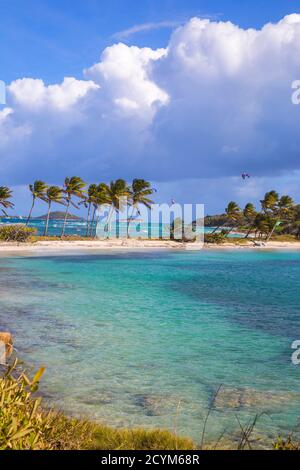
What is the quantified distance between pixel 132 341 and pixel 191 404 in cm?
554

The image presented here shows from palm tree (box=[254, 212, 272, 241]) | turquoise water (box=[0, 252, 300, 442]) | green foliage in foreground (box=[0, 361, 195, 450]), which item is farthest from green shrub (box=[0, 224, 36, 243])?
green foliage in foreground (box=[0, 361, 195, 450])

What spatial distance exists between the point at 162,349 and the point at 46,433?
27.7ft

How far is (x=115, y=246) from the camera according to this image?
228 ft

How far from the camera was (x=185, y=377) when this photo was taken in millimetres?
11117

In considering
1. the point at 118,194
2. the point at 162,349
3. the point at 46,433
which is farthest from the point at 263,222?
the point at 46,433

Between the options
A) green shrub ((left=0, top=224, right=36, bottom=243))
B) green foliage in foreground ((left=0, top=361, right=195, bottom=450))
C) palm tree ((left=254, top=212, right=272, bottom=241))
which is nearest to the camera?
green foliage in foreground ((left=0, top=361, right=195, bottom=450))

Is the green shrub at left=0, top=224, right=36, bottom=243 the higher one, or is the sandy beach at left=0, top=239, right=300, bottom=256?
the green shrub at left=0, top=224, right=36, bottom=243

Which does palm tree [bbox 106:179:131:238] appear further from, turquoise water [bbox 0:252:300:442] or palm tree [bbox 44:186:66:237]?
turquoise water [bbox 0:252:300:442]

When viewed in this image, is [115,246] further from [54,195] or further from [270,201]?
[270,201]

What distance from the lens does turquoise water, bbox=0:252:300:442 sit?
9.00 metres

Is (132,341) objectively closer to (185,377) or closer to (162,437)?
(185,377)

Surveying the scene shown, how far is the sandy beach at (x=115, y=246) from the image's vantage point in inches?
2311

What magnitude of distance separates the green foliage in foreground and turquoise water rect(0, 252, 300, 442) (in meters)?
1.15
